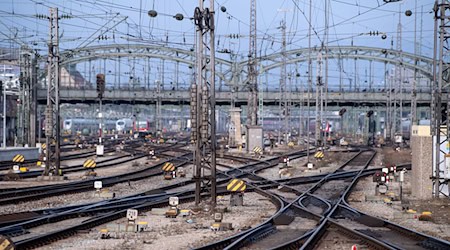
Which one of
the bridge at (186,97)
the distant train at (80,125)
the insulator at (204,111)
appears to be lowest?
the distant train at (80,125)

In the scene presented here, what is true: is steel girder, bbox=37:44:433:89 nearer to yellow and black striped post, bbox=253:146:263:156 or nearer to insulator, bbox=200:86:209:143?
yellow and black striped post, bbox=253:146:263:156

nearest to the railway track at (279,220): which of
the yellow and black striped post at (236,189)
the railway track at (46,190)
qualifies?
the yellow and black striped post at (236,189)

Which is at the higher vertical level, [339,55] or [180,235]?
[339,55]

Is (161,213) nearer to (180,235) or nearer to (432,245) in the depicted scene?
(180,235)

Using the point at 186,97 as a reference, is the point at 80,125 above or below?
below

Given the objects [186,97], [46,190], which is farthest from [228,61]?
[46,190]

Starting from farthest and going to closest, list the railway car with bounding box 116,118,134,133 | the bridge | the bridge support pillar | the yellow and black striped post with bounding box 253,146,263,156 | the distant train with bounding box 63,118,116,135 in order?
the railway car with bounding box 116,118,134,133
the distant train with bounding box 63,118,116,135
the bridge
the bridge support pillar
the yellow and black striped post with bounding box 253,146,263,156

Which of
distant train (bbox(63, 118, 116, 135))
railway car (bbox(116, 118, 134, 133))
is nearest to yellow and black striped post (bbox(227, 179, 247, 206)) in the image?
distant train (bbox(63, 118, 116, 135))

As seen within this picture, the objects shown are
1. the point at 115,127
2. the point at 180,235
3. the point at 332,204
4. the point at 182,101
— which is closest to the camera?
the point at 180,235

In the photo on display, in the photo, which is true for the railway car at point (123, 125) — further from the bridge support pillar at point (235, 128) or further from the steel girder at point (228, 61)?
the bridge support pillar at point (235, 128)

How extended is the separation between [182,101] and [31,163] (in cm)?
5193

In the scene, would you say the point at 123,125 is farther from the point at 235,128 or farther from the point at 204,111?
the point at 204,111

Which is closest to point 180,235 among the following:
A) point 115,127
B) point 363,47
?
point 363,47

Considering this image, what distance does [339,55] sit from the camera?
96.6 m
